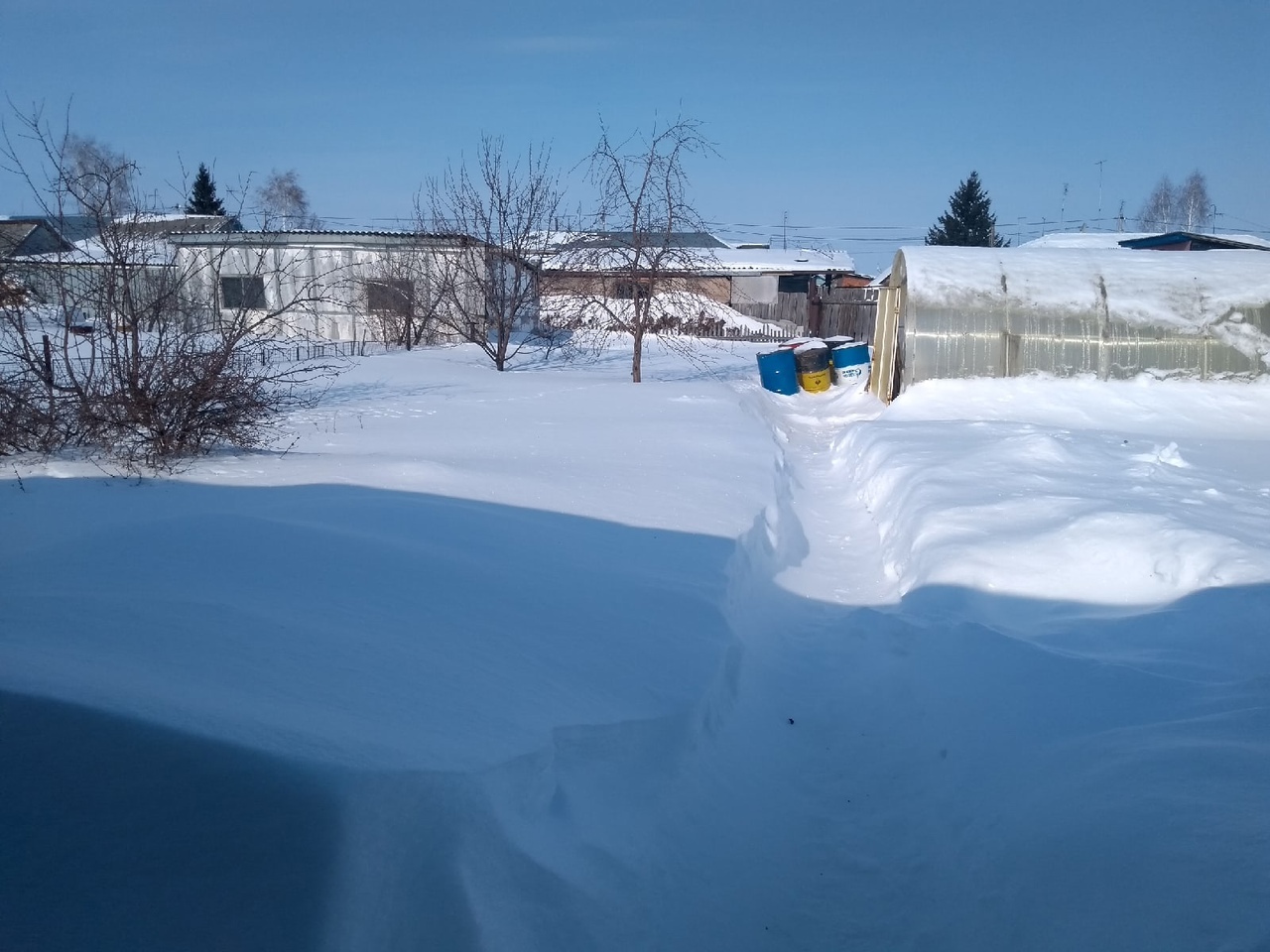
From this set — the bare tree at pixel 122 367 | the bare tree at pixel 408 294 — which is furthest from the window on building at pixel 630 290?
the bare tree at pixel 122 367

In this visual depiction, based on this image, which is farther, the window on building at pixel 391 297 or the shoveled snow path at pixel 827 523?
the window on building at pixel 391 297

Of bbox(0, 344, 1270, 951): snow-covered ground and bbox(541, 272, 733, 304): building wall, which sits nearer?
bbox(0, 344, 1270, 951): snow-covered ground

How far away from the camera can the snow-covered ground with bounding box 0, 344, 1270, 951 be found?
9.90 ft

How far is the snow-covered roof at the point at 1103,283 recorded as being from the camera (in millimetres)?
16297

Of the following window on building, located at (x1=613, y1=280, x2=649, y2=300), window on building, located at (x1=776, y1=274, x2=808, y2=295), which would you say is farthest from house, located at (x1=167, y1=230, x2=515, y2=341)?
window on building, located at (x1=776, y1=274, x2=808, y2=295)

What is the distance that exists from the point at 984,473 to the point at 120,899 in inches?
344

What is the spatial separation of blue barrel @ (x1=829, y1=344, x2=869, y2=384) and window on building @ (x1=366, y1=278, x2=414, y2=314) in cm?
1179

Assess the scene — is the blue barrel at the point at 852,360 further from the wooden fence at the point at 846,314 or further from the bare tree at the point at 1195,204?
the bare tree at the point at 1195,204

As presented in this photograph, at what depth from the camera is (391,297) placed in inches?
1052

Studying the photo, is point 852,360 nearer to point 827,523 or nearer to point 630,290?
point 630,290

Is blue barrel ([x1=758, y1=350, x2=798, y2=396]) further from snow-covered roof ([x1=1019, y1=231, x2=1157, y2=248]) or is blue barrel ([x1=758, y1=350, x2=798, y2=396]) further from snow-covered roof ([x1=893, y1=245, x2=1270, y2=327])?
snow-covered roof ([x1=1019, y1=231, x2=1157, y2=248])

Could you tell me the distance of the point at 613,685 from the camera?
4.68 meters

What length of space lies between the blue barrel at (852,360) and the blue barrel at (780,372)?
3.38 ft

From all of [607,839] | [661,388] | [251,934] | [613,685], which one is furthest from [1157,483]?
[661,388]
